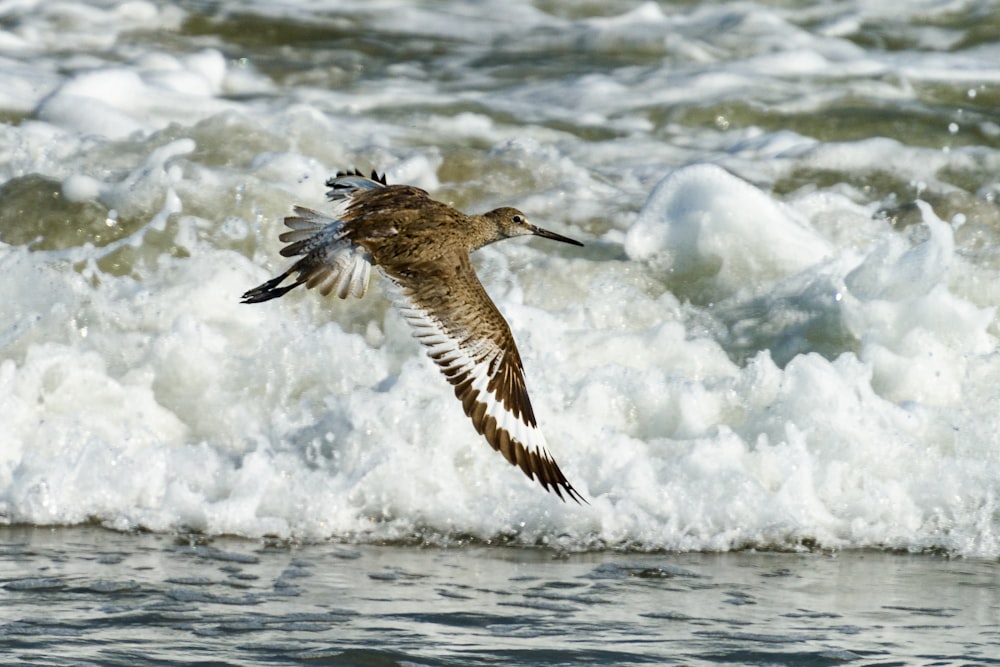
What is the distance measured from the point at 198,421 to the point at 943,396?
2.82 metres

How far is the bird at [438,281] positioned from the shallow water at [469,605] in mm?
375

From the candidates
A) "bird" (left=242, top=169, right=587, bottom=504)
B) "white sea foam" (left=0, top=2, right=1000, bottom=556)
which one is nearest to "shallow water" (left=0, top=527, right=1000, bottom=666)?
"white sea foam" (left=0, top=2, right=1000, bottom=556)

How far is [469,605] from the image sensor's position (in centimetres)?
438

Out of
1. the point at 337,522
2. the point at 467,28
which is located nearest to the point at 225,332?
the point at 337,522

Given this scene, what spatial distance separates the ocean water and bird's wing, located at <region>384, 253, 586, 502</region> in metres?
0.41

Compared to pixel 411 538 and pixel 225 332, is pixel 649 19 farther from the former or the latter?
pixel 411 538

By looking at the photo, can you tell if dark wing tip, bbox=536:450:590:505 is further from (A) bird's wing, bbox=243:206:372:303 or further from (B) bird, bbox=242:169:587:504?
(A) bird's wing, bbox=243:206:372:303

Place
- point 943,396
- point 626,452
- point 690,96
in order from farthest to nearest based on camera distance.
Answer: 1. point 690,96
2. point 943,396
3. point 626,452

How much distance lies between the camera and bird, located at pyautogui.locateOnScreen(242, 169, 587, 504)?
15.5 feet

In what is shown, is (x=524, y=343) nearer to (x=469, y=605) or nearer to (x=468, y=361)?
(x=468, y=361)

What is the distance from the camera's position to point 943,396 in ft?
19.9

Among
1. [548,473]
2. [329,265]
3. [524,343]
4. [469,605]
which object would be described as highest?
[329,265]

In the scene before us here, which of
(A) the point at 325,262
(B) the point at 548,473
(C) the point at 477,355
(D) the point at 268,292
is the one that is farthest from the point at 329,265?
(B) the point at 548,473

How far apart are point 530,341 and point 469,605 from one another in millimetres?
1986
